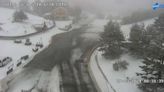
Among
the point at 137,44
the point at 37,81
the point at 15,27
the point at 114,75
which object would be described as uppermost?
the point at 15,27

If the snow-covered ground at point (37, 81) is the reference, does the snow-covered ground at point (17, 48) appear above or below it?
above

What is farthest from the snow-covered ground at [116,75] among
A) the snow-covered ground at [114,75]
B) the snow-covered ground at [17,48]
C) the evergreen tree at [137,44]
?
the snow-covered ground at [17,48]

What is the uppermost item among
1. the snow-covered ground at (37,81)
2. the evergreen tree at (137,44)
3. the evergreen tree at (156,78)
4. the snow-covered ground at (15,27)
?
the snow-covered ground at (15,27)

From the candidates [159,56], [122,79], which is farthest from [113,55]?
[159,56]

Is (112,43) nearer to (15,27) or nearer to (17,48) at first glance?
(17,48)

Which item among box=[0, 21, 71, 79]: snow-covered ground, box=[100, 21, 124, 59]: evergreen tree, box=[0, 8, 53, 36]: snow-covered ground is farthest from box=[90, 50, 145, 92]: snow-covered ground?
box=[0, 8, 53, 36]: snow-covered ground

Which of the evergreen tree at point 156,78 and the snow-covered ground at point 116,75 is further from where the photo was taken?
the snow-covered ground at point 116,75

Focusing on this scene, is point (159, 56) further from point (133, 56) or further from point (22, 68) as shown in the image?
point (22, 68)

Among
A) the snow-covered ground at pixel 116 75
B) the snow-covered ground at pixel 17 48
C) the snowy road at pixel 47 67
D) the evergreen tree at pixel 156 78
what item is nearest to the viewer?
the evergreen tree at pixel 156 78

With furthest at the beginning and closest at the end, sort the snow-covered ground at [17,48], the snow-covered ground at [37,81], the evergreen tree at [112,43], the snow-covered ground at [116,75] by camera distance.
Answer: the snow-covered ground at [17,48] → the evergreen tree at [112,43] → the snow-covered ground at [37,81] → the snow-covered ground at [116,75]

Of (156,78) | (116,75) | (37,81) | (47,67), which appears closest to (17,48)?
(47,67)

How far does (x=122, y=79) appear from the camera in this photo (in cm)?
4362

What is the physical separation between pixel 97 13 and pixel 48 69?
8555 centimetres

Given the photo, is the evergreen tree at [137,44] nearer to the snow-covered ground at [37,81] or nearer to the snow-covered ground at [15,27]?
the snow-covered ground at [37,81]
